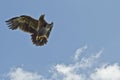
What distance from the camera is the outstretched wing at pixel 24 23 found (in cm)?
1387

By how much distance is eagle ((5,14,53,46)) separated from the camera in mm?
12012

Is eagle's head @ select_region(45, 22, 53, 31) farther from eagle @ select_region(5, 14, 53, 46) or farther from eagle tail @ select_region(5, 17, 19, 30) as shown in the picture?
eagle tail @ select_region(5, 17, 19, 30)

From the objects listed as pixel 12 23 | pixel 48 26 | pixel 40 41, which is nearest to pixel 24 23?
pixel 12 23

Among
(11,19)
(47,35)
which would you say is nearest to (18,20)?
(11,19)

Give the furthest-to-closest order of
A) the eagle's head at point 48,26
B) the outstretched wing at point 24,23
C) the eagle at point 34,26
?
the outstretched wing at point 24,23
the eagle's head at point 48,26
the eagle at point 34,26

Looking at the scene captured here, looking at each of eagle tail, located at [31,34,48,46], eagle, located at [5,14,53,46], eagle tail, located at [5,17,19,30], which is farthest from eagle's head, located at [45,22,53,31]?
eagle tail, located at [5,17,19,30]

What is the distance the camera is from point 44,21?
1321 centimetres

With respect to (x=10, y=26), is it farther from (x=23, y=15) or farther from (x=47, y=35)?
(x=47, y=35)

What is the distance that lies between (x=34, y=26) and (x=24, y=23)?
1121mm

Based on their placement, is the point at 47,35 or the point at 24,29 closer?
the point at 47,35

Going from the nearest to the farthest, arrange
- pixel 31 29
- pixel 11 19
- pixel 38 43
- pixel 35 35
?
1. pixel 38 43
2. pixel 35 35
3. pixel 31 29
4. pixel 11 19

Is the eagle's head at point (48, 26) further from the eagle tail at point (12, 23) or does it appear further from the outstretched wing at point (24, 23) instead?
the eagle tail at point (12, 23)

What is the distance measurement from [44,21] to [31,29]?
1062mm

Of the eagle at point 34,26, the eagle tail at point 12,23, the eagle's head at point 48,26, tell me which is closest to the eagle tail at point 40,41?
the eagle at point 34,26
